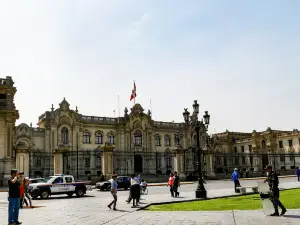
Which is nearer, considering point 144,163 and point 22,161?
point 22,161

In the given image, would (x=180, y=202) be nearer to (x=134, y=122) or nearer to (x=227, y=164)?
(x=134, y=122)

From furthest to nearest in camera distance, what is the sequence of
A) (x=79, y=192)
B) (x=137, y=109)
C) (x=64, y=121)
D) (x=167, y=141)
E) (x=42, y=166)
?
1. (x=167, y=141)
2. (x=137, y=109)
3. (x=64, y=121)
4. (x=42, y=166)
5. (x=79, y=192)

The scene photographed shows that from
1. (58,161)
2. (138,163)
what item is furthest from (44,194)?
(138,163)

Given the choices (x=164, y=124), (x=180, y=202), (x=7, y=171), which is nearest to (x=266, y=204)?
(x=180, y=202)

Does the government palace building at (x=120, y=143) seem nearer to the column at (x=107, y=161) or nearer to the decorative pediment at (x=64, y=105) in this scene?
the decorative pediment at (x=64, y=105)

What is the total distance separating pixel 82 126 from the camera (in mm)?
58500

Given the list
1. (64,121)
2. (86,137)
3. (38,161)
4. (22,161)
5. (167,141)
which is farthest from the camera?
(167,141)

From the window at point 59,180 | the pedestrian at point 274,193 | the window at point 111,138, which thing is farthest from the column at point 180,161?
the pedestrian at point 274,193

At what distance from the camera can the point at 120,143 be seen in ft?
203

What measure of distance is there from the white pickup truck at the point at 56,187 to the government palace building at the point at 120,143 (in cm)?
1707

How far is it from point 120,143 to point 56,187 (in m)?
38.8

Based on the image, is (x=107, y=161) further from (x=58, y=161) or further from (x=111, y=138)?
(x=111, y=138)

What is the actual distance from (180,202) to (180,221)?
268 inches

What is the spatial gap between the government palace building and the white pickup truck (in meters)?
17.1
